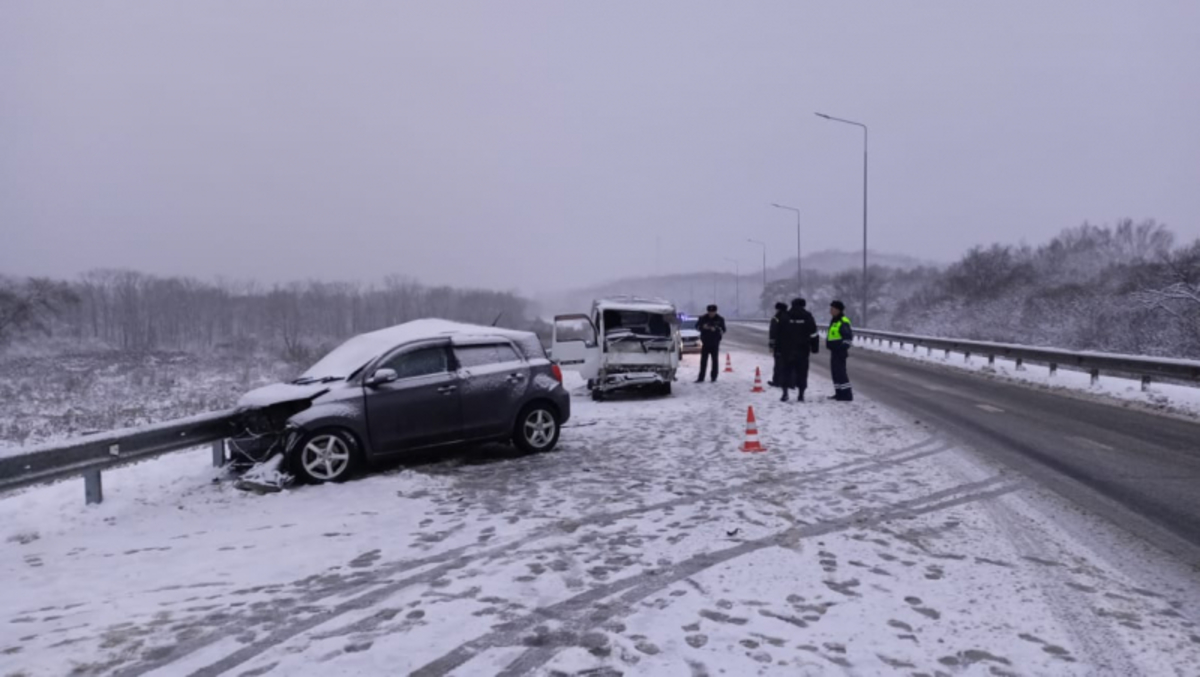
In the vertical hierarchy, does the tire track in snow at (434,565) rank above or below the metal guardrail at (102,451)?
below

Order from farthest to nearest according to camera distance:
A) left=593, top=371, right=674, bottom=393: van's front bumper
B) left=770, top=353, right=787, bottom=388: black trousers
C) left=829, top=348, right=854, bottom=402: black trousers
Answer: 1. left=593, top=371, right=674, bottom=393: van's front bumper
2. left=770, top=353, right=787, bottom=388: black trousers
3. left=829, top=348, right=854, bottom=402: black trousers

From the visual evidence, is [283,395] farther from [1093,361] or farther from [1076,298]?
[1076,298]

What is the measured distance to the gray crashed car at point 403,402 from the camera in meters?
7.60

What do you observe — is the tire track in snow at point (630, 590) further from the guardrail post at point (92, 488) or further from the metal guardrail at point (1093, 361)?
the metal guardrail at point (1093, 361)

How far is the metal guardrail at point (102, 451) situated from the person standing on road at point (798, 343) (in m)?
10.0

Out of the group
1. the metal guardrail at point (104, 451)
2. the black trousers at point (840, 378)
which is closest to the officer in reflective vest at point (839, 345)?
the black trousers at point (840, 378)

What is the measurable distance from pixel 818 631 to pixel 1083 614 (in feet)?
5.31

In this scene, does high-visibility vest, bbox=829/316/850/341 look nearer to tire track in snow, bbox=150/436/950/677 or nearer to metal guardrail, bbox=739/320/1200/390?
tire track in snow, bbox=150/436/950/677

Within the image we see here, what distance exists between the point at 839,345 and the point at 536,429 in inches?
271

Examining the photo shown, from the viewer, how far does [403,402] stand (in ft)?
26.6

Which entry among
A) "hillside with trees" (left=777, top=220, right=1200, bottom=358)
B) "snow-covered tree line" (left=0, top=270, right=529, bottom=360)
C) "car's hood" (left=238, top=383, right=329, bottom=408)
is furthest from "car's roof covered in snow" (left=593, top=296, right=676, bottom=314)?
"snow-covered tree line" (left=0, top=270, right=529, bottom=360)

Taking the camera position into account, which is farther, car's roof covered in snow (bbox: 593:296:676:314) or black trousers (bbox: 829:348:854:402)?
car's roof covered in snow (bbox: 593:296:676:314)

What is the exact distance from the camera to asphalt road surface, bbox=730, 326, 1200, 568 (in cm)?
597

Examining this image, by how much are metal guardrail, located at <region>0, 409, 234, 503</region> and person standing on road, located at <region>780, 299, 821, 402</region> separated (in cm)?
1003
